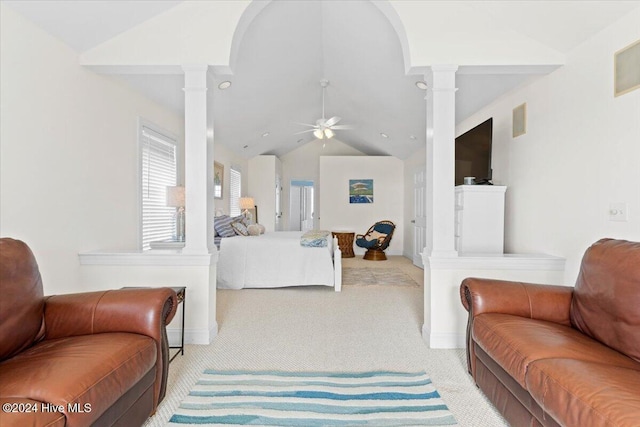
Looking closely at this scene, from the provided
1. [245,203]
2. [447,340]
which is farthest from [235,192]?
[447,340]

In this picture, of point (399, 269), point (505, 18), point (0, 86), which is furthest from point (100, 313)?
point (399, 269)

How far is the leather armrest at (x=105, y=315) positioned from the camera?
5.62 ft

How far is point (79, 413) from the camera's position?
45.3 inches

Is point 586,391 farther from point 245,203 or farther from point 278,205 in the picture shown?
point 278,205

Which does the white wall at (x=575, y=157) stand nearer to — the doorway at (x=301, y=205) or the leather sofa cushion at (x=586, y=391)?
the leather sofa cushion at (x=586, y=391)

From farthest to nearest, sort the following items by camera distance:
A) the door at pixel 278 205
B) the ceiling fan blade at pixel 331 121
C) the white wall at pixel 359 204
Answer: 1. the door at pixel 278 205
2. the white wall at pixel 359 204
3. the ceiling fan blade at pixel 331 121

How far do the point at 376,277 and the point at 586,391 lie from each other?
424 centimetres

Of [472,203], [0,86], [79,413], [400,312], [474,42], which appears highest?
[474,42]

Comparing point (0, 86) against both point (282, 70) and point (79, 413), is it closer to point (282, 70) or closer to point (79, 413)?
point (79, 413)

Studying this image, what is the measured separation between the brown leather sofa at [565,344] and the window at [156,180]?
10.7 ft

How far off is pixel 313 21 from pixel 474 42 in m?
2.10

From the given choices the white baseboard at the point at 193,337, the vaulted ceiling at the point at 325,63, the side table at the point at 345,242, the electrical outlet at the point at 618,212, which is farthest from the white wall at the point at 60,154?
the side table at the point at 345,242

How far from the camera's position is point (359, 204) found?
27.9ft

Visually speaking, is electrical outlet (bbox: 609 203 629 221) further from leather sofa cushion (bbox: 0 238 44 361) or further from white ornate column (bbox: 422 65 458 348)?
leather sofa cushion (bbox: 0 238 44 361)
